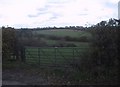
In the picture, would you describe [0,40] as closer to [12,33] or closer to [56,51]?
[12,33]

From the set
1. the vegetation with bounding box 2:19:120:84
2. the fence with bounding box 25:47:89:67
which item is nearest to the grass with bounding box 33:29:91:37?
the vegetation with bounding box 2:19:120:84

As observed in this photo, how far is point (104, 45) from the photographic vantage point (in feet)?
52.1

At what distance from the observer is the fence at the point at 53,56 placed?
736 inches

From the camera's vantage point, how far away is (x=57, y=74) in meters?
16.8

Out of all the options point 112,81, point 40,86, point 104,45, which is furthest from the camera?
point 104,45

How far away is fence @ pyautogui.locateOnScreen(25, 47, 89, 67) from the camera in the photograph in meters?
18.7

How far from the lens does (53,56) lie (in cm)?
1991

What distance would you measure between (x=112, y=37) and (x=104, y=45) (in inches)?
23.0

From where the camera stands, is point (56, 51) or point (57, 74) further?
point (56, 51)

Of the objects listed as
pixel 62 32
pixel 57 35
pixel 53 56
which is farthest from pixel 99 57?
pixel 57 35

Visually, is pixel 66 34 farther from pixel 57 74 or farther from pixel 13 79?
pixel 13 79

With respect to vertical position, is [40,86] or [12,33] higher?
[12,33]

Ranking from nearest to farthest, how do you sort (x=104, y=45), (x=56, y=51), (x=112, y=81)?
(x=112, y=81)
(x=104, y=45)
(x=56, y=51)

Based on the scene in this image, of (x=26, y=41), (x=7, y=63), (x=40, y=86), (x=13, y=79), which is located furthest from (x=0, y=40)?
(x=40, y=86)
